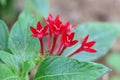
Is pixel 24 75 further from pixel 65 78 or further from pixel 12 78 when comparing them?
pixel 65 78

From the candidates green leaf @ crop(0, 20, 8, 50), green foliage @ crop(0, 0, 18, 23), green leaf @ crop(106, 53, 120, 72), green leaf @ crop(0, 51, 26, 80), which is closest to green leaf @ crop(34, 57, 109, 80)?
green leaf @ crop(0, 51, 26, 80)

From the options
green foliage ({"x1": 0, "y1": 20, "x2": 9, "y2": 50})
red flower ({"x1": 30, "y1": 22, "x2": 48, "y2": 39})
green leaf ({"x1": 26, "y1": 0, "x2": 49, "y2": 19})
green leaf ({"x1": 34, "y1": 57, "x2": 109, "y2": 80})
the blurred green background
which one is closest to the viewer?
green leaf ({"x1": 34, "y1": 57, "x2": 109, "y2": 80})

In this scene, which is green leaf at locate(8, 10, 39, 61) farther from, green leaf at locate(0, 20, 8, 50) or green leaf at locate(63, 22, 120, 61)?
green leaf at locate(63, 22, 120, 61)

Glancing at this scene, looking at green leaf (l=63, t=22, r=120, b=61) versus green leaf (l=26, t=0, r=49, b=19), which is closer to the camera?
green leaf (l=63, t=22, r=120, b=61)

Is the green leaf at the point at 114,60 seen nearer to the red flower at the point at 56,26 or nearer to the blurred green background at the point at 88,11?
the blurred green background at the point at 88,11

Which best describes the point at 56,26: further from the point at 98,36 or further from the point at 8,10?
the point at 8,10

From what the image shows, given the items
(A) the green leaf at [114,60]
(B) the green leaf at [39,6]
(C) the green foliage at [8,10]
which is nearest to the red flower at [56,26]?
(B) the green leaf at [39,6]
